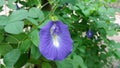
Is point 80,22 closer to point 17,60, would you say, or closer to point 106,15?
point 106,15

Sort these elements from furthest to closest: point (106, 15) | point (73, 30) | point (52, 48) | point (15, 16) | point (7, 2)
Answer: point (106, 15) → point (73, 30) → point (7, 2) → point (15, 16) → point (52, 48)

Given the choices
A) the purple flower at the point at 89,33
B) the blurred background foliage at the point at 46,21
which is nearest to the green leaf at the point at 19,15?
the blurred background foliage at the point at 46,21

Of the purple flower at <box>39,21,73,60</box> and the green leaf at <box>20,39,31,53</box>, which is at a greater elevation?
the purple flower at <box>39,21,73,60</box>

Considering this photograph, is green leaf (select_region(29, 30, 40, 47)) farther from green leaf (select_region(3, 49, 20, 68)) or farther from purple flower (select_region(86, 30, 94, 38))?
purple flower (select_region(86, 30, 94, 38))

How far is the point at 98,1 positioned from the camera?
69.7 inches

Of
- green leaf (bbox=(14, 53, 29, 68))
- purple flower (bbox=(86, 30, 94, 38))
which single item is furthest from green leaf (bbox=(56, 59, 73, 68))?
purple flower (bbox=(86, 30, 94, 38))

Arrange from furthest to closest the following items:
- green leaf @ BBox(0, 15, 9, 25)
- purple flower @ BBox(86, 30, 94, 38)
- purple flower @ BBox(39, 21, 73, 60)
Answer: purple flower @ BBox(86, 30, 94, 38), green leaf @ BBox(0, 15, 9, 25), purple flower @ BBox(39, 21, 73, 60)

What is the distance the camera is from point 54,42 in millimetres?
897

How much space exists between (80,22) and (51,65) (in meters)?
0.55

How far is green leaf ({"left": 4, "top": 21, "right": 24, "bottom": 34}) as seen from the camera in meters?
0.95

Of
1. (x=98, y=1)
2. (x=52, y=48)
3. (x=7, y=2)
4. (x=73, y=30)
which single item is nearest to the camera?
(x=52, y=48)

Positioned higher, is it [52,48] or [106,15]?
[52,48]

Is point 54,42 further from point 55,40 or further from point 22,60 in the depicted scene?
point 22,60

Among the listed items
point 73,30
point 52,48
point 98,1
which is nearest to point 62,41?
point 52,48
